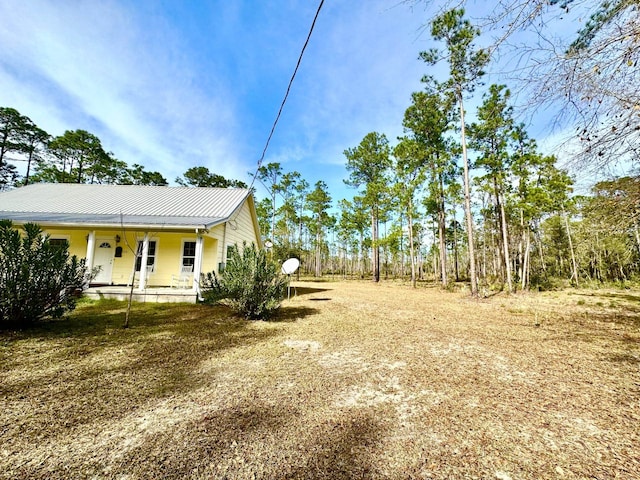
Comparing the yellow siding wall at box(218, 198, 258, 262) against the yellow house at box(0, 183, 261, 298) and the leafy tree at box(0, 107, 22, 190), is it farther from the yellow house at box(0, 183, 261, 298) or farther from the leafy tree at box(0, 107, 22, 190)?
the leafy tree at box(0, 107, 22, 190)

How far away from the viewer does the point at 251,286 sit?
255 inches

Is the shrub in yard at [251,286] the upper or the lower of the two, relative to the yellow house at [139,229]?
lower

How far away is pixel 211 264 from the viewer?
35.4ft

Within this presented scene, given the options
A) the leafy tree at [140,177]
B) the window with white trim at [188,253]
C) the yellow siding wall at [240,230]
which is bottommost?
the window with white trim at [188,253]

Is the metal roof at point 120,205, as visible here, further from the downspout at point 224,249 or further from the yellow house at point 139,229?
the downspout at point 224,249

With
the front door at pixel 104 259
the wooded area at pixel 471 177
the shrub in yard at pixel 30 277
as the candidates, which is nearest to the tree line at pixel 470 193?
the wooded area at pixel 471 177

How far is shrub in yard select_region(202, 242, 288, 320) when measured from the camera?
256 inches

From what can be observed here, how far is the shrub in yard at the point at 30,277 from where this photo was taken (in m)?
4.70

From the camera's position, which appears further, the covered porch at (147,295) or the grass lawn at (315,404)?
the covered porch at (147,295)

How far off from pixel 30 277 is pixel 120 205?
7741 mm

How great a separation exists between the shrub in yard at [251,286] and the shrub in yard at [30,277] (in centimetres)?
315

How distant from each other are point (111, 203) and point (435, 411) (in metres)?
14.6

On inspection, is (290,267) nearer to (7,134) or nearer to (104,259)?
(104,259)

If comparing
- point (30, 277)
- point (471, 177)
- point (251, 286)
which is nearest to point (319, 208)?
point (471, 177)
